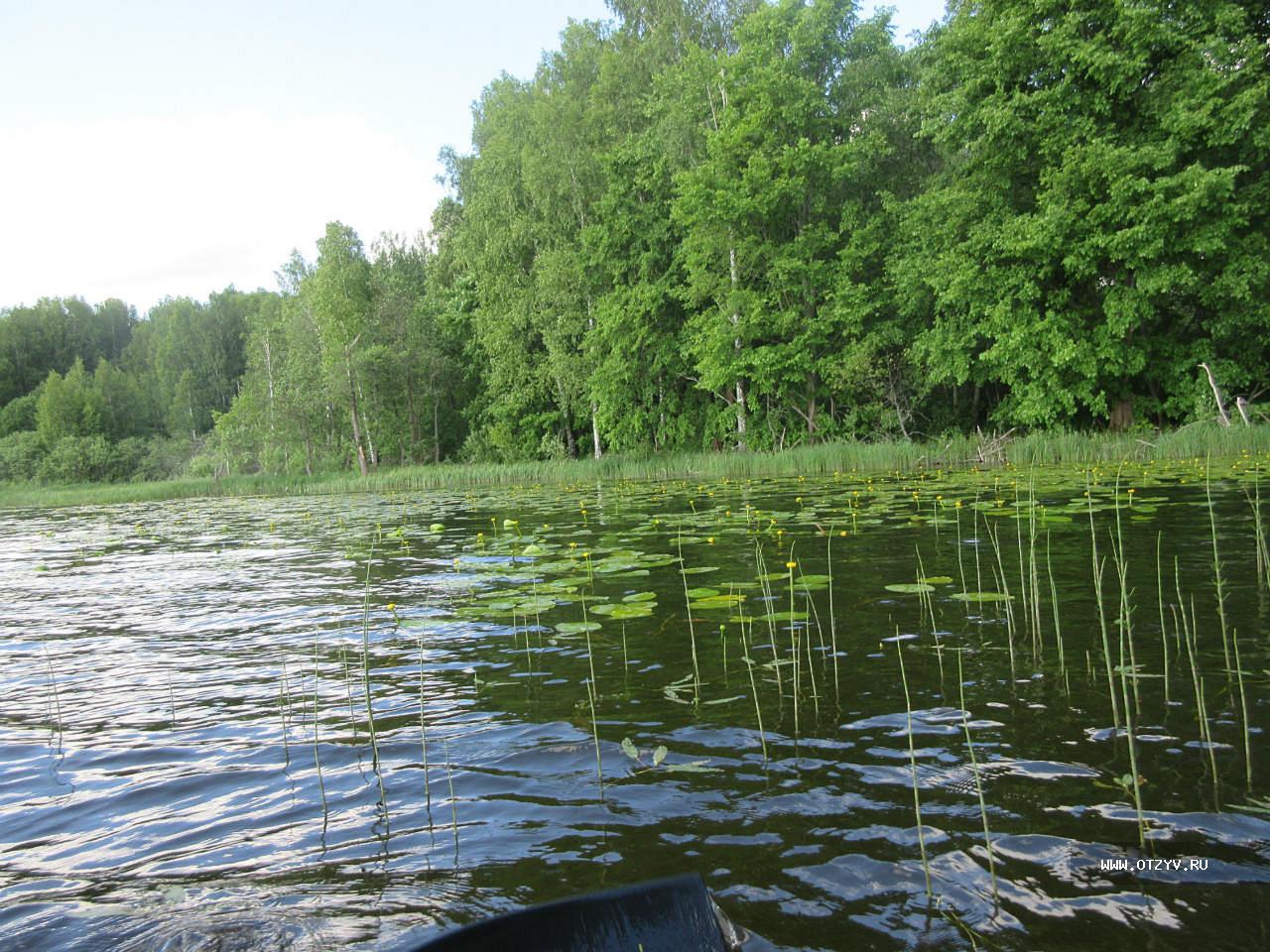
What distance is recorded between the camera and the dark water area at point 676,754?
2.31 metres

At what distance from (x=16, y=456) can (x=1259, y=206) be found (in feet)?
205

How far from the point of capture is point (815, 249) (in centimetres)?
2511

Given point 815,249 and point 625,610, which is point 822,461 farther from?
point 625,610

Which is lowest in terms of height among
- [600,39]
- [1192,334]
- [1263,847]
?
[1263,847]

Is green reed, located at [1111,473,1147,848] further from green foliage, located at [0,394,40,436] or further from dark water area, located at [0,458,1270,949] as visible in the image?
green foliage, located at [0,394,40,436]

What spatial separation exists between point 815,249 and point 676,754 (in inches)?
936

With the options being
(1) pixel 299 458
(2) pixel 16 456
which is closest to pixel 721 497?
(1) pixel 299 458

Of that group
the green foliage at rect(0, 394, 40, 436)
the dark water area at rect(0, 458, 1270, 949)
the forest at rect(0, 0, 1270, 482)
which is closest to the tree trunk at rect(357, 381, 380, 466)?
the forest at rect(0, 0, 1270, 482)

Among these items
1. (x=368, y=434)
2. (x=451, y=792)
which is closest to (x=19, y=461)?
(x=368, y=434)

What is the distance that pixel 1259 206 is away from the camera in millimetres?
18531

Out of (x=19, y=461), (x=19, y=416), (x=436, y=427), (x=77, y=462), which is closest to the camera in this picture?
(x=436, y=427)

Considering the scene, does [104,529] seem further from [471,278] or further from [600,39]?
[600,39]

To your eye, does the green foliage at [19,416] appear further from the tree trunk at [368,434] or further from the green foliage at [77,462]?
the tree trunk at [368,434]

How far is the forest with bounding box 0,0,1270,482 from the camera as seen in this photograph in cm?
1883
